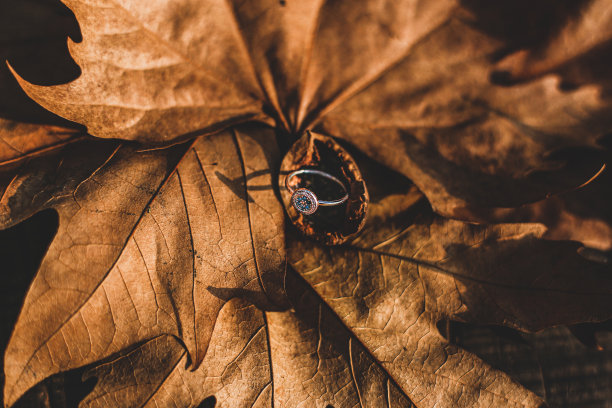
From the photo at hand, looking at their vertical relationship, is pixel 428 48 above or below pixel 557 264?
above

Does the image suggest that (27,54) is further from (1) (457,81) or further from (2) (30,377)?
(1) (457,81)

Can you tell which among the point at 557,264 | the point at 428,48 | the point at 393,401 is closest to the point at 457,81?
the point at 428,48

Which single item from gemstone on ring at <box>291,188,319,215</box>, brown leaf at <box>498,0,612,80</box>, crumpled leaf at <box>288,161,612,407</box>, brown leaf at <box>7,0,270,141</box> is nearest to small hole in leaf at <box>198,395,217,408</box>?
crumpled leaf at <box>288,161,612,407</box>

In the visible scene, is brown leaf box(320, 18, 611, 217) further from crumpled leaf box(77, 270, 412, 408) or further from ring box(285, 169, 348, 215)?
crumpled leaf box(77, 270, 412, 408)

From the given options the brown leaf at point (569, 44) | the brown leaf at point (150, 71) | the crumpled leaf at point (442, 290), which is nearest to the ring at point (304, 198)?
the crumpled leaf at point (442, 290)

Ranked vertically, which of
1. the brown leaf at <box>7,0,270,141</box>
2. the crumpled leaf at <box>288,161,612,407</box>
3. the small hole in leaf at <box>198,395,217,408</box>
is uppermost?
the brown leaf at <box>7,0,270,141</box>

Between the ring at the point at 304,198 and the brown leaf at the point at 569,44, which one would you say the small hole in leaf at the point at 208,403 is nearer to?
the ring at the point at 304,198

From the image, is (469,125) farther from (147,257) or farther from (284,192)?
(147,257)

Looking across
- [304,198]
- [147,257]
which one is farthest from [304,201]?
[147,257]
